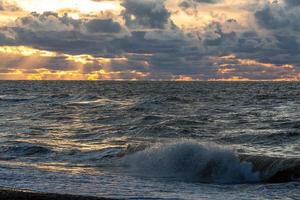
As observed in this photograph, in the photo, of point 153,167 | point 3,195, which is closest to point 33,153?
point 153,167

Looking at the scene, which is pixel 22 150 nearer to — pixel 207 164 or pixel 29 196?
pixel 207 164

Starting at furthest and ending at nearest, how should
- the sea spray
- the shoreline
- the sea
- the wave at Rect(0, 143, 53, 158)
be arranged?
the wave at Rect(0, 143, 53, 158)
the sea spray
the sea
the shoreline

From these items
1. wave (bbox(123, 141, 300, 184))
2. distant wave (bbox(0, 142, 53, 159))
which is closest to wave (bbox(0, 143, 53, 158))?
distant wave (bbox(0, 142, 53, 159))

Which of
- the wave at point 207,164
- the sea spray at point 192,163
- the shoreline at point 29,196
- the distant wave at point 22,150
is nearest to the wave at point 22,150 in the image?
the distant wave at point 22,150

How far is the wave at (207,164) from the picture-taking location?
17016 mm

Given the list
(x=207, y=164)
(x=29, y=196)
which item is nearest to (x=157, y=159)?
(x=207, y=164)

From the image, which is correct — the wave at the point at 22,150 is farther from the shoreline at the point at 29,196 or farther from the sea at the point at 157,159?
the shoreline at the point at 29,196

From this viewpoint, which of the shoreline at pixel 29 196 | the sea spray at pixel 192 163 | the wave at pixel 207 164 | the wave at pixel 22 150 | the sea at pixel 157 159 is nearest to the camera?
the shoreline at pixel 29 196

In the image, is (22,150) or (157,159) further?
(22,150)

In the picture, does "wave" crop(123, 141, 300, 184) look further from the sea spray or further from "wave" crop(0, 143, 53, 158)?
"wave" crop(0, 143, 53, 158)

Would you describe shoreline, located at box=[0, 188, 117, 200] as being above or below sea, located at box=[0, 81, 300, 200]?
above

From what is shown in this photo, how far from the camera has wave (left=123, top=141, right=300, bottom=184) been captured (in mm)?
17016

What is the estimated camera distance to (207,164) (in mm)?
18781

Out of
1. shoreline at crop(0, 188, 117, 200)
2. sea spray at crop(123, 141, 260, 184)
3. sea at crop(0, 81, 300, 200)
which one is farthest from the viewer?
sea spray at crop(123, 141, 260, 184)
